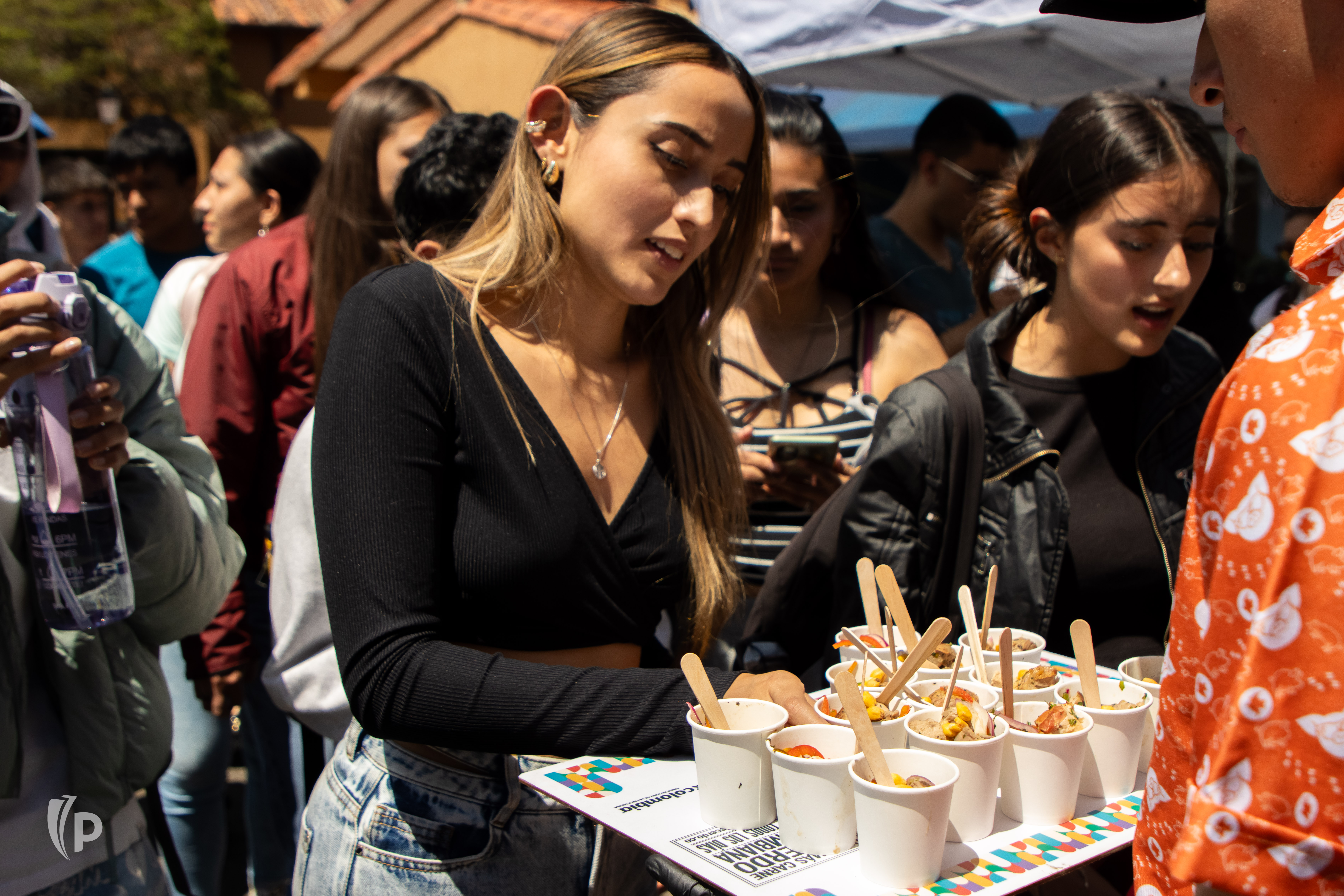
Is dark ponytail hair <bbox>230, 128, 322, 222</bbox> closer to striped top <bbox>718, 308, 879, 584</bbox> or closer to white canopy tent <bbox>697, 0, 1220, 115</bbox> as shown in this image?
white canopy tent <bbox>697, 0, 1220, 115</bbox>

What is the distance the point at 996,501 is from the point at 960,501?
0.25 ft

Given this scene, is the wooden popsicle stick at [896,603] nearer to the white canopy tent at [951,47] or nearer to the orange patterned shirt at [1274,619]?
the orange patterned shirt at [1274,619]

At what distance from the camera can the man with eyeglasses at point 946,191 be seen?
4195mm

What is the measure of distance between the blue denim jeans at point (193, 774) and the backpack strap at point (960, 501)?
7.14ft

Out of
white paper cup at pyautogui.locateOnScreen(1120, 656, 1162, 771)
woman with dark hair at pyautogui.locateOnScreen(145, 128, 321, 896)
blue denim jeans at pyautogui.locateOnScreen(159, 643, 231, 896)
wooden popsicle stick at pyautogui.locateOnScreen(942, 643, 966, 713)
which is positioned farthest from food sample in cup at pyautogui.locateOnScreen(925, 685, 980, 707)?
blue denim jeans at pyautogui.locateOnScreen(159, 643, 231, 896)

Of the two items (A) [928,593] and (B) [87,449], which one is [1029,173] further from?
(B) [87,449]

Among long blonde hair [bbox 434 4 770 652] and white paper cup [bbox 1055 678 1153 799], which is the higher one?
long blonde hair [bbox 434 4 770 652]

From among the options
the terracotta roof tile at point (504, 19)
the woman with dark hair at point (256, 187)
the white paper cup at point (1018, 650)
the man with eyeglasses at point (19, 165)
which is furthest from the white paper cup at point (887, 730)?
the terracotta roof tile at point (504, 19)

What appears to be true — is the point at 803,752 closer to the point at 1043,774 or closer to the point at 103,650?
the point at 1043,774

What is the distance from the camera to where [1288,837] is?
75 centimetres

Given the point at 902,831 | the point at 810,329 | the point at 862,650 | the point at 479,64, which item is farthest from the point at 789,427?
the point at 479,64

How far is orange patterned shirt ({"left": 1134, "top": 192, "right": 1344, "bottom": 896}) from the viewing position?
0.73 metres

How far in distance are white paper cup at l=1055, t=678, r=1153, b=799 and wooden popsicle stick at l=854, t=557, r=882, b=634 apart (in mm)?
342

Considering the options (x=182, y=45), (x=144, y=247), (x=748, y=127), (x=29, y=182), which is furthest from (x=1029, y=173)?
(x=182, y=45)
